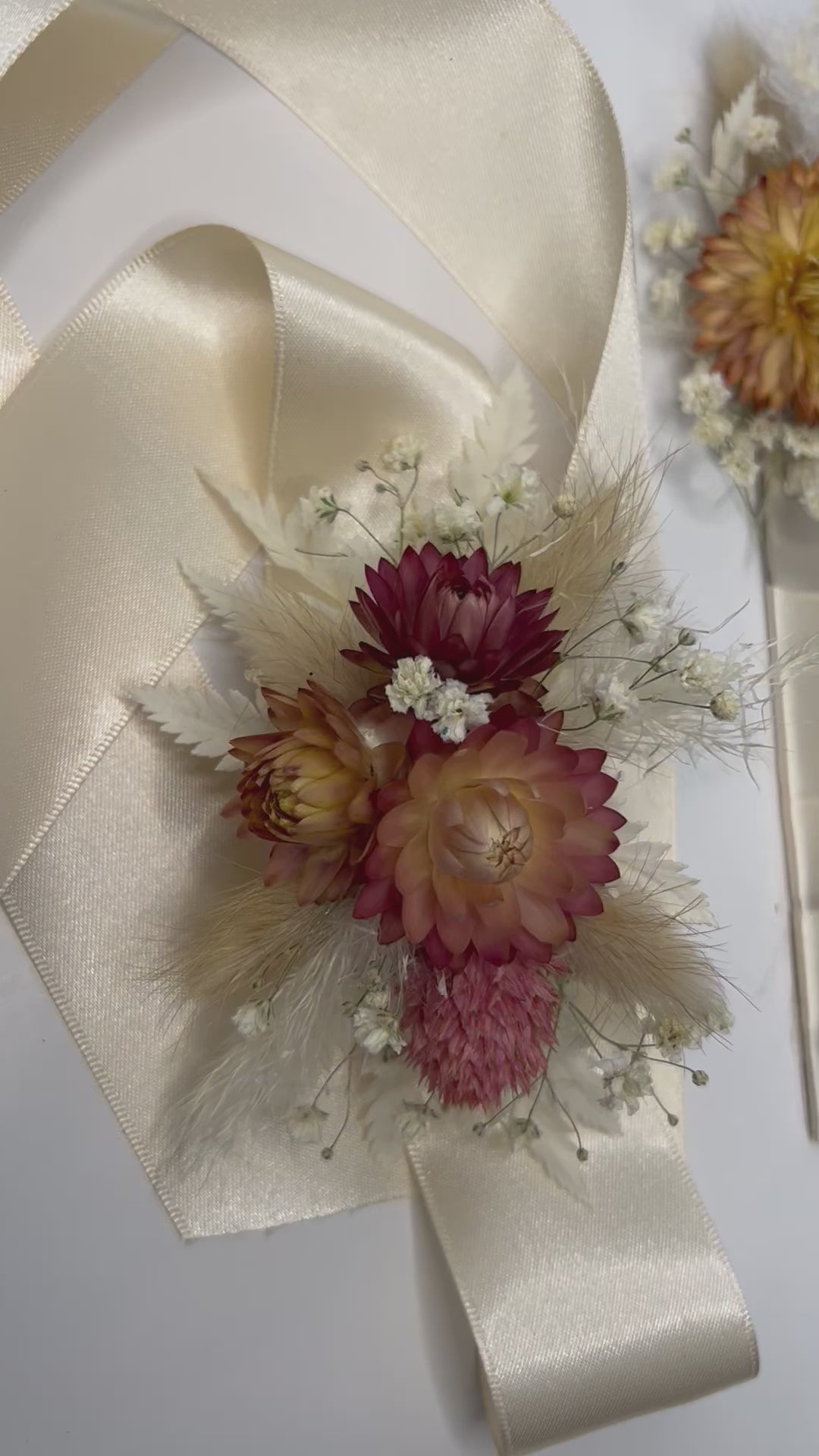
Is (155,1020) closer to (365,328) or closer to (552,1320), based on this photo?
(552,1320)

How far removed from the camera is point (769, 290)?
0.82 m

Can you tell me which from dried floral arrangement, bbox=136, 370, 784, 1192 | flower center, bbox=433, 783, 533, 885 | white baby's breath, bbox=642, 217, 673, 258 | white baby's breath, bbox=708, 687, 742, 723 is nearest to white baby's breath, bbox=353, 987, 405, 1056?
dried floral arrangement, bbox=136, 370, 784, 1192

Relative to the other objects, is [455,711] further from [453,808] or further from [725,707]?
[725,707]

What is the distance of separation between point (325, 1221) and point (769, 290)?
785 mm

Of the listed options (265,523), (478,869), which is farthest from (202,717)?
(478,869)

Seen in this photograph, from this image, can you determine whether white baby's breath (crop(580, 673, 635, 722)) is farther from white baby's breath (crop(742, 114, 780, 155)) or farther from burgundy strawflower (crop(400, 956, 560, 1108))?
white baby's breath (crop(742, 114, 780, 155))

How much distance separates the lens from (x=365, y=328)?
0.72 m

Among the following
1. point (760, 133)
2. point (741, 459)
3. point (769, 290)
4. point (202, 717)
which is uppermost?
point (760, 133)

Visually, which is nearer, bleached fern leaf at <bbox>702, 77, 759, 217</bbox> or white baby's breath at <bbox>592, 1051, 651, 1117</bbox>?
white baby's breath at <bbox>592, 1051, 651, 1117</bbox>

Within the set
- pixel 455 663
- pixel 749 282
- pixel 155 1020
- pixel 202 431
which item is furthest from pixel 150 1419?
pixel 749 282

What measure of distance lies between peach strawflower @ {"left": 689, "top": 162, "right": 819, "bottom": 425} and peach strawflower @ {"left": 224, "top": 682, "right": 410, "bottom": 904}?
0.45 m

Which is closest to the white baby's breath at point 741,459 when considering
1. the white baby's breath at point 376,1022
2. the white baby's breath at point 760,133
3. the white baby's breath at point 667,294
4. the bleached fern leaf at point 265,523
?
the white baby's breath at point 667,294

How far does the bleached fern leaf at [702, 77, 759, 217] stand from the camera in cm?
84

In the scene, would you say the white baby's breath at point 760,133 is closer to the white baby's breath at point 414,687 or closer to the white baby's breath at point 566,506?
the white baby's breath at point 566,506
